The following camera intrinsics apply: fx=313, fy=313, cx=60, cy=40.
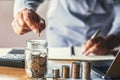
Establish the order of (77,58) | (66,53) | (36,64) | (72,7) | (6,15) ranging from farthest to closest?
1. (6,15)
2. (72,7)
3. (66,53)
4. (77,58)
5. (36,64)

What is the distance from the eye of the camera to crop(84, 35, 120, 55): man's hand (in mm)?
1443

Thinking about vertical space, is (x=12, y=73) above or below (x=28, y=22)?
below

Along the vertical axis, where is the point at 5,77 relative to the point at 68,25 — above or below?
below

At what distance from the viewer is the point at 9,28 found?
2848 mm

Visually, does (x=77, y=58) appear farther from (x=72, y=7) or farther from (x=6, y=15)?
(x=6, y=15)

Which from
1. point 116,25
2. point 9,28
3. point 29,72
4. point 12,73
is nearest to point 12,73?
point 12,73

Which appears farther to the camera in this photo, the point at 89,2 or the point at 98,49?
the point at 89,2

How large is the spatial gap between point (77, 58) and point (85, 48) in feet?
0.22

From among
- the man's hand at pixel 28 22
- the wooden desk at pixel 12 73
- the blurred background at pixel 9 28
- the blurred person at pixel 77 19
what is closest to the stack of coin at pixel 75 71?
the wooden desk at pixel 12 73

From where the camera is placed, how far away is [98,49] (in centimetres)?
146

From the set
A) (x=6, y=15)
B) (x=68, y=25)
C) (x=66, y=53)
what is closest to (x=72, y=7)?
(x=68, y=25)

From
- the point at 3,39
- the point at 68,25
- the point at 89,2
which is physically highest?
the point at 89,2

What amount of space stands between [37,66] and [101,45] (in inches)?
18.1

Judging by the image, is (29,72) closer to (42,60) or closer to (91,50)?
(42,60)
